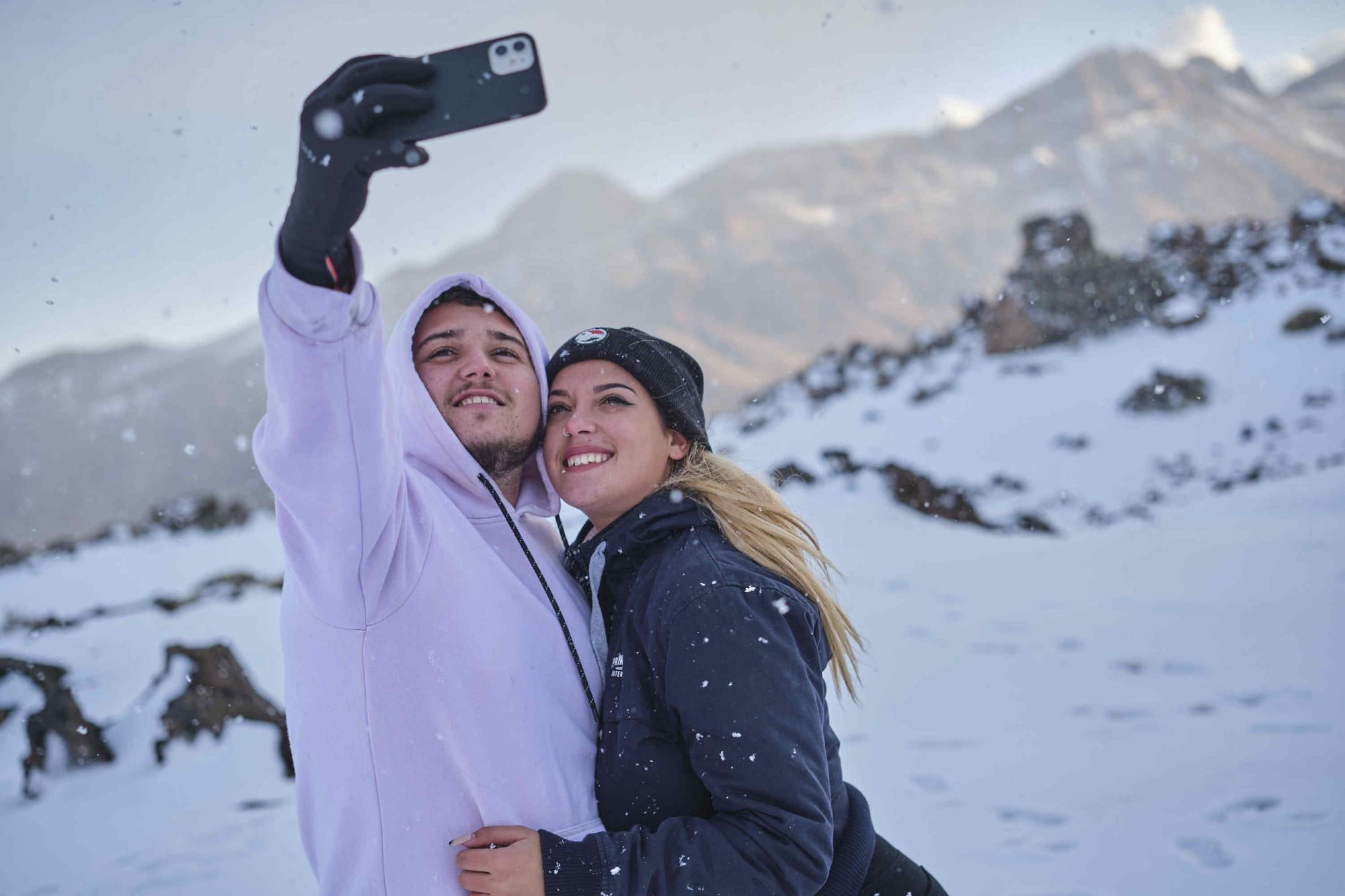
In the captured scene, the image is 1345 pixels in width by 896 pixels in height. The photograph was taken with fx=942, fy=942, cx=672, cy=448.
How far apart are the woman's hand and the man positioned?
6cm

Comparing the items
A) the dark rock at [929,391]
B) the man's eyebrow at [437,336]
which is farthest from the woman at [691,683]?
the dark rock at [929,391]

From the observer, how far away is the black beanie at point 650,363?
225cm

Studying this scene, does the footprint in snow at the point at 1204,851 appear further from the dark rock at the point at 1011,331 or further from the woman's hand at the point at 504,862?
the dark rock at the point at 1011,331

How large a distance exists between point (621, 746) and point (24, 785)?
15.9 feet

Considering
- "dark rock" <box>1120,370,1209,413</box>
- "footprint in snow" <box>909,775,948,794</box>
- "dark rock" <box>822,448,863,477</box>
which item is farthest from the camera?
"dark rock" <box>1120,370,1209,413</box>

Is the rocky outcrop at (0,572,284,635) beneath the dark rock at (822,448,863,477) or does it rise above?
above

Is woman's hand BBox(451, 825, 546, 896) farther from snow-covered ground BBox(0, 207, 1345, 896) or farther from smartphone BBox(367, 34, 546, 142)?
smartphone BBox(367, 34, 546, 142)

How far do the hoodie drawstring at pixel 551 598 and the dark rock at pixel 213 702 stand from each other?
3.76m

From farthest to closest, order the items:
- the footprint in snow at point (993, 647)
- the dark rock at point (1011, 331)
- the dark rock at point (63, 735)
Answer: the dark rock at point (1011, 331)
the footprint in snow at point (993, 647)
the dark rock at point (63, 735)

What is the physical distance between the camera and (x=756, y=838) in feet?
5.35

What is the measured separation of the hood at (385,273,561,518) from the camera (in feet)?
7.07

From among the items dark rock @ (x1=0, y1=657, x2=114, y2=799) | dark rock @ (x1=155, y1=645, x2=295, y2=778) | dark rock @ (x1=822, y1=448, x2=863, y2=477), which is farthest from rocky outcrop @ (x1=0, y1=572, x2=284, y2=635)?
dark rock @ (x1=822, y1=448, x2=863, y2=477)

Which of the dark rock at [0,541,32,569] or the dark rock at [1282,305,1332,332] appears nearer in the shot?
the dark rock at [0,541,32,569]

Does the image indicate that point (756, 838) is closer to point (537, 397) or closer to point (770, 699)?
point (770, 699)
